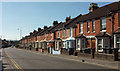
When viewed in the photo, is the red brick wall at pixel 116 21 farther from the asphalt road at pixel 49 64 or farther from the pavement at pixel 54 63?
the asphalt road at pixel 49 64

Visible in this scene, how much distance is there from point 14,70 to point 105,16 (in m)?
17.0

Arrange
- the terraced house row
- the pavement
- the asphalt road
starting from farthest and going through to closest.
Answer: the terraced house row
the asphalt road
the pavement

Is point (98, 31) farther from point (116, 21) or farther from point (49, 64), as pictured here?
point (49, 64)

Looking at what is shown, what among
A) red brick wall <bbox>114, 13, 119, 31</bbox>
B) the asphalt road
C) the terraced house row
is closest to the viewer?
the asphalt road

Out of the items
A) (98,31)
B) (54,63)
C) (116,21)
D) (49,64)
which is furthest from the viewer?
(98,31)

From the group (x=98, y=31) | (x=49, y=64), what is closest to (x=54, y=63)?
(x=49, y=64)

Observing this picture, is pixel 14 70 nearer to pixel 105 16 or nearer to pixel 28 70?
pixel 28 70

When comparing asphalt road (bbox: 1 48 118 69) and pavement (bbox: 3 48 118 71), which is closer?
pavement (bbox: 3 48 118 71)

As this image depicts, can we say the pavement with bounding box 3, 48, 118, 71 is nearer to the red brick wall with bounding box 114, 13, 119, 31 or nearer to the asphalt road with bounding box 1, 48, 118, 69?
the asphalt road with bounding box 1, 48, 118, 69

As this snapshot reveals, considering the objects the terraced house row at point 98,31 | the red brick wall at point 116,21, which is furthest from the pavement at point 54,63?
the red brick wall at point 116,21

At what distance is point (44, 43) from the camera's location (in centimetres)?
5588

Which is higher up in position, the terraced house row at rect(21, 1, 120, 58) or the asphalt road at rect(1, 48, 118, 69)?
the terraced house row at rect(21, 1, 120, 58)

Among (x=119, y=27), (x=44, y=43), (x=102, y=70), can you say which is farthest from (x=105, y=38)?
(x=44, y=43)

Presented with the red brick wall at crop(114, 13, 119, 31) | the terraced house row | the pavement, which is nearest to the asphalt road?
the pavement
